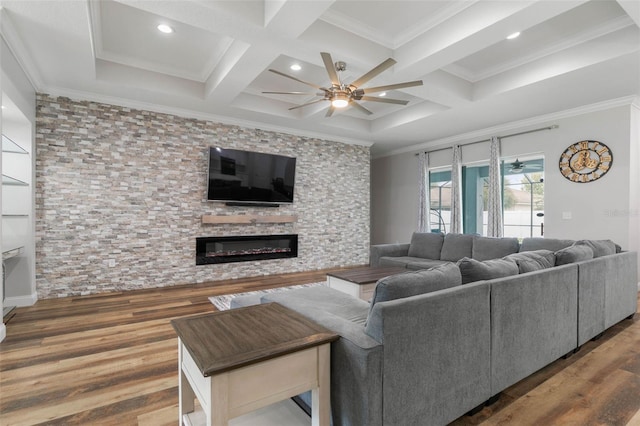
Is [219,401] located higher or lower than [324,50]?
lower

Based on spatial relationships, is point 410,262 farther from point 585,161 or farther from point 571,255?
point 585,161

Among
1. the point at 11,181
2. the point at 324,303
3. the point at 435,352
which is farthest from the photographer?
the point at 11,181

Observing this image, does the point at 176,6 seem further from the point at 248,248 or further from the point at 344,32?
the point at 248,248

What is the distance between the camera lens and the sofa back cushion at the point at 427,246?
17.4ft

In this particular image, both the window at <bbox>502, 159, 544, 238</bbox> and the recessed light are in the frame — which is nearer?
the recessed light

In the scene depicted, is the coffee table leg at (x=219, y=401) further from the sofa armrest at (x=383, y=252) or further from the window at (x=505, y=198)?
the window at (x=505, y=198)

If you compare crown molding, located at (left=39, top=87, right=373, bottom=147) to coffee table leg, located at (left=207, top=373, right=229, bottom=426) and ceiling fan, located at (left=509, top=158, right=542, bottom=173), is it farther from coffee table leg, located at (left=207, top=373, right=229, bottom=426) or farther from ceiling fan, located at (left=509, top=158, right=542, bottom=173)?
coffee table leg, located at (left=207, top=373, right=229, bottom=426)

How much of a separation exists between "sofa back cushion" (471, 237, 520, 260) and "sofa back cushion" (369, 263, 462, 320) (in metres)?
3.16

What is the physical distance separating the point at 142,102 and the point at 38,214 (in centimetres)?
205

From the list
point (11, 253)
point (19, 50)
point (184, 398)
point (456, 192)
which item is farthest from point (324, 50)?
point (456, 192)

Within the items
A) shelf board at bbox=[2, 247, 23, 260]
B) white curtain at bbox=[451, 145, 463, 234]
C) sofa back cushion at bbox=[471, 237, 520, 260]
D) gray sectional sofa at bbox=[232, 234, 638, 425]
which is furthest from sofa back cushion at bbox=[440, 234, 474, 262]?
shelf board at bbox=[2, 247, 23, 260]

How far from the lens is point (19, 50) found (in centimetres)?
314

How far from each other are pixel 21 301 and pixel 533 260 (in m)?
5.51

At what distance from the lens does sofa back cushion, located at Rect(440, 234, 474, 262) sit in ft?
16.3
